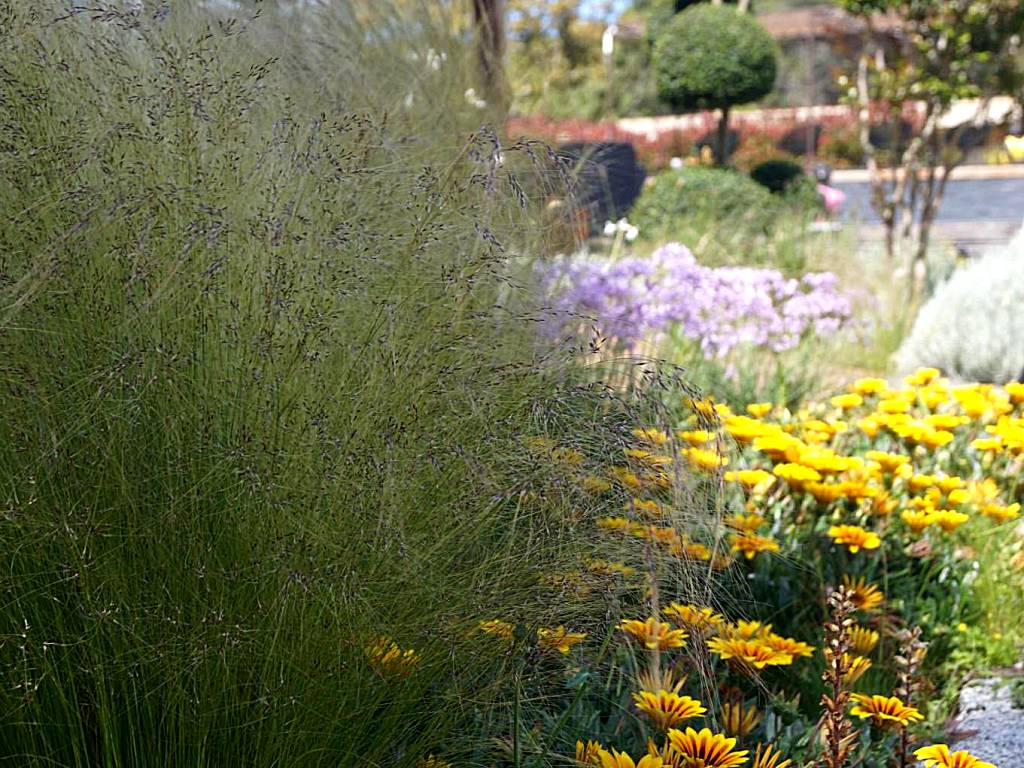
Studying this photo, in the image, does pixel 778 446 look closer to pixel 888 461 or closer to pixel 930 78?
pixel 888 461

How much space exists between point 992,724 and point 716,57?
12.3 m

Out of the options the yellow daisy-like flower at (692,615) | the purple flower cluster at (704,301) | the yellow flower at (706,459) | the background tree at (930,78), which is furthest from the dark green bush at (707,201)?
Result: the yellow daisy-like flower at (692,615)

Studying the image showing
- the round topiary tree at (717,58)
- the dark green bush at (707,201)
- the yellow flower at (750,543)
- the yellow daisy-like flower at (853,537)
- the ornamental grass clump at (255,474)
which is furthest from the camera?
the round topiary tree at (717,58)

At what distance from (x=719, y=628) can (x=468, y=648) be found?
53 cm

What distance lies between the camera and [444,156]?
2869 millimetres

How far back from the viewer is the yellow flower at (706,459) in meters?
1.51

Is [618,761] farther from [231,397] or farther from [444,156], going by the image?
[444,156]

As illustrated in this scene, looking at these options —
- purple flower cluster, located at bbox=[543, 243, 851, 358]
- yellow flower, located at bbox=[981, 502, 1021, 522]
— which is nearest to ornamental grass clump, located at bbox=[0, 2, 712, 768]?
yellow flower, located at bbox=[981, 502, 1021, 522]

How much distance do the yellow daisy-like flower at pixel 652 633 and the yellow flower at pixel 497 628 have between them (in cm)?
16

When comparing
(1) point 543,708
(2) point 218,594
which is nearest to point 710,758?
(1) point 543,708

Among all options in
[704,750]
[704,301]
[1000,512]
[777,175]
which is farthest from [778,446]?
[777,175]

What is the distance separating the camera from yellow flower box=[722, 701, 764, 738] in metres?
1.66

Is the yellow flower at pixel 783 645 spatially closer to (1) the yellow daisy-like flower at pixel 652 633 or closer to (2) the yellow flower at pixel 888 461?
(1) the yellow daisy-like flower at pixel 652 633

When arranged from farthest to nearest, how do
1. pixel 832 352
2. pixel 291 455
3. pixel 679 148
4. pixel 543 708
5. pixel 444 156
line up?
1. pixel 679 148
2. pixel 832 352
3. pixel 444 156
4. pixel 543 708
5. pixel 291 455
